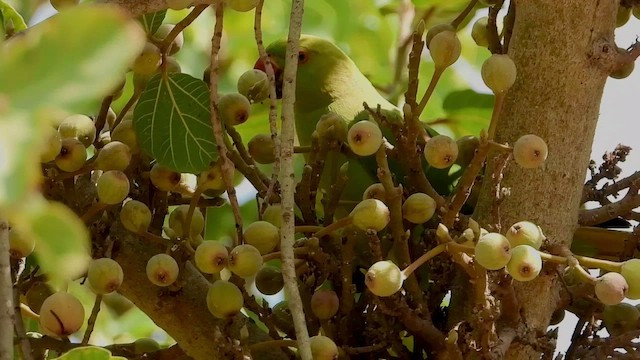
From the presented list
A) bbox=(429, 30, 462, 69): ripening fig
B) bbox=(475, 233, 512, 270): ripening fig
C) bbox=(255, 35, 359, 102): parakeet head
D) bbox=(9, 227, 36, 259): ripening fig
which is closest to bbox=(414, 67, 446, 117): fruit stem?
bbox=(429, 30, 462, 69): ripening fig

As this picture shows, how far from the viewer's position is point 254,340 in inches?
40.7

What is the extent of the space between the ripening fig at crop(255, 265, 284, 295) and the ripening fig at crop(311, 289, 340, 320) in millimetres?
119

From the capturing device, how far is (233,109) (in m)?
1.08

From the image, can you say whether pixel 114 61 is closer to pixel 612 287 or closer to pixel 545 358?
pixel 612 287

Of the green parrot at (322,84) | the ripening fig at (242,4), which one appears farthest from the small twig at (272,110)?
the green parrot at (322,84)

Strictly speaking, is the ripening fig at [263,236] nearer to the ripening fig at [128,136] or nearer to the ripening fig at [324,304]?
the ripening fig at [324,304]

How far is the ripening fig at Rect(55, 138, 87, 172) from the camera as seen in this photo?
38.5 inches

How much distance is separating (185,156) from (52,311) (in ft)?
0.84

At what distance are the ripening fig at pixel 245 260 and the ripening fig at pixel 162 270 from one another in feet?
0.28

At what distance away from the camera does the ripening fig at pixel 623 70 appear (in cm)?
109

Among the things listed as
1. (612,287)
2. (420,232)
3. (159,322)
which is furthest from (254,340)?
(612,287)

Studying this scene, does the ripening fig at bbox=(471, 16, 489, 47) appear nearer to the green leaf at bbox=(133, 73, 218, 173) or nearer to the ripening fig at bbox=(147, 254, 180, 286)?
the green leaf at bbox=(133, 73, 218, 173)

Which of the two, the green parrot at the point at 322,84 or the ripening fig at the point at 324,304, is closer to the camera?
the ripening fig at the point at 324,304

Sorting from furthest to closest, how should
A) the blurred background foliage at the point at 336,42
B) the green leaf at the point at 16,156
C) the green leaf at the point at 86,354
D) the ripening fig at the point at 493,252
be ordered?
the blurred background foliage at the point at 336,42, the ripening fig at the point at 493,252, the green leaf at the point at 86,354, the green leaf at the point at 16,156
